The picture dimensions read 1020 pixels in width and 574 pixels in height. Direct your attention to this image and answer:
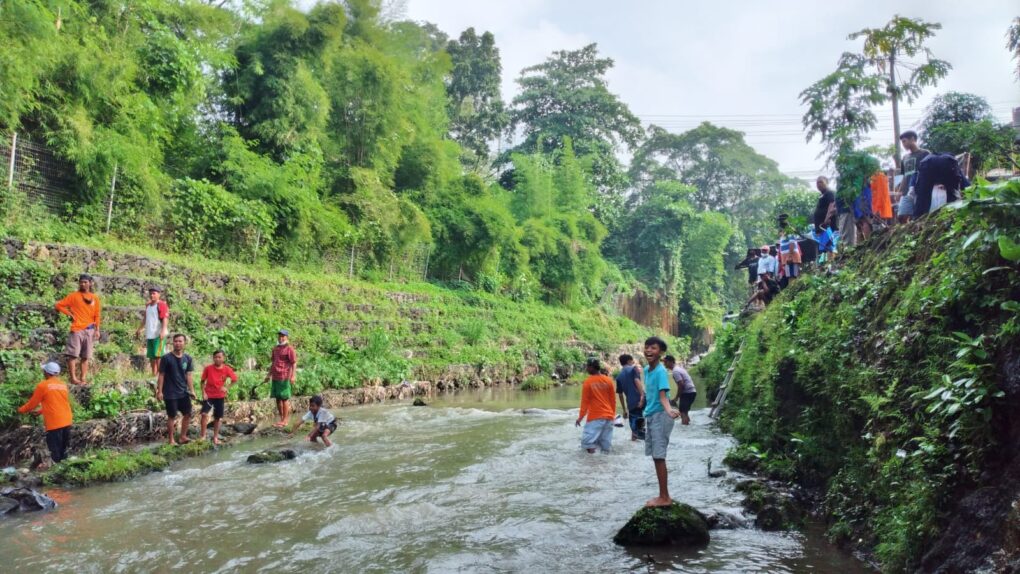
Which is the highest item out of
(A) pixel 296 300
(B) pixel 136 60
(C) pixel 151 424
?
(B) pixel 136 60

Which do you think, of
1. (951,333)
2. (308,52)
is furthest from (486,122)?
(951,333)

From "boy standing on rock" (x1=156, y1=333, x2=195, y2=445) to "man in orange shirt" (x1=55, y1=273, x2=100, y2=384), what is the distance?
3.80ft

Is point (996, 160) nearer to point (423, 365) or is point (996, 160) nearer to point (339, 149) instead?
point (423, 365)

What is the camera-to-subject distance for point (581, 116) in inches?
1453

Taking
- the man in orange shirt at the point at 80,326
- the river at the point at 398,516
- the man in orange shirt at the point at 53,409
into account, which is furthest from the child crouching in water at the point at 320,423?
the man in orange shirt at the point at 80,326

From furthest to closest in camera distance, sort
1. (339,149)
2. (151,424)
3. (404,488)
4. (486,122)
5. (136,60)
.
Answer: (486,122) < (339,149) < (136,60) < (151,424) < (404,488)

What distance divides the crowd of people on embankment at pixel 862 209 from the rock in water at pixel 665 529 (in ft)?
14.1

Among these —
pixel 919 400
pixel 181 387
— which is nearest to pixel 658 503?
pixel 919 400

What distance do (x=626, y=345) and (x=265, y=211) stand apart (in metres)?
20.4

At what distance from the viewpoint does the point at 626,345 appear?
31.6 metres

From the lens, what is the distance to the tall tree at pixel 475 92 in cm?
3503

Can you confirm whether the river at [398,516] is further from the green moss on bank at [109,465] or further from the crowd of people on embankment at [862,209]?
the crowd of people on embankment at [862,209]

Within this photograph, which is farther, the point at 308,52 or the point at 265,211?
the point at 308,52

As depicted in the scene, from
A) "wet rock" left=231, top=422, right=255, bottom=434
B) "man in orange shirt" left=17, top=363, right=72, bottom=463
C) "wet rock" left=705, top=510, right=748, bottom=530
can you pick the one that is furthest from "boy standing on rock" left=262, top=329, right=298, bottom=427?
"wet rock" left=705, top=510, right=748, bottom=530
